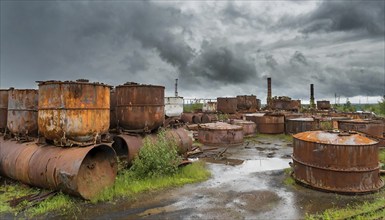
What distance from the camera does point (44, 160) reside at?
25.4 ft

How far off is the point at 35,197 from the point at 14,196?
38.8 inches

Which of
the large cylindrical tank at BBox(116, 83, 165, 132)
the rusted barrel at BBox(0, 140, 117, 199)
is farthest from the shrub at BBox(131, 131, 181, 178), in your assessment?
the rusted barrel at BBox(0, 140, 117, 199)

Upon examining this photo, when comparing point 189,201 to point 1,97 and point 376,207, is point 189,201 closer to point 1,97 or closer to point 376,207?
point 376,207

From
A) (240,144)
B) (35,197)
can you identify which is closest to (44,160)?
(35,197)

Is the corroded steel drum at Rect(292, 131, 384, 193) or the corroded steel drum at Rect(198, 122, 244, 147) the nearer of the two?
the corroded steel drum at Rect(292, 131, 384, 193)

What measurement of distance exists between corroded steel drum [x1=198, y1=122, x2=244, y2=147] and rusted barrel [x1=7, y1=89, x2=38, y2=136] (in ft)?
33.3

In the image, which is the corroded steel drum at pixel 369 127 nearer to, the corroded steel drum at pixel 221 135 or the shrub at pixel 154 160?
the corroded steel drum at pixel 221 135

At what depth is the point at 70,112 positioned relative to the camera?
25.8 feet

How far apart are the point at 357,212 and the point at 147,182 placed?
563cm

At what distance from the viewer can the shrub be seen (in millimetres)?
9234

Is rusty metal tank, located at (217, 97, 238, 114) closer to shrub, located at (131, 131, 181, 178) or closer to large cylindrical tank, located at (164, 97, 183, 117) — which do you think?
large cylindrical tank, located at (164, 97, 183, 117)

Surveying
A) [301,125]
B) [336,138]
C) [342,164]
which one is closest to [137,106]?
[336,138]

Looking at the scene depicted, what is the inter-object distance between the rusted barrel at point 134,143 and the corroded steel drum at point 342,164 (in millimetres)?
4760

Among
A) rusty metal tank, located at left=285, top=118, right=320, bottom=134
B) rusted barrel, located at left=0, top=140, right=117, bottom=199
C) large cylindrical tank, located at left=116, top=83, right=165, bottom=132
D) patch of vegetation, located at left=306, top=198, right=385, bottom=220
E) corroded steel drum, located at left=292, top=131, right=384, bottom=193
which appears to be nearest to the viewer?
patch of vegetation, located at left=306, top=198, right=385, bottom=220
